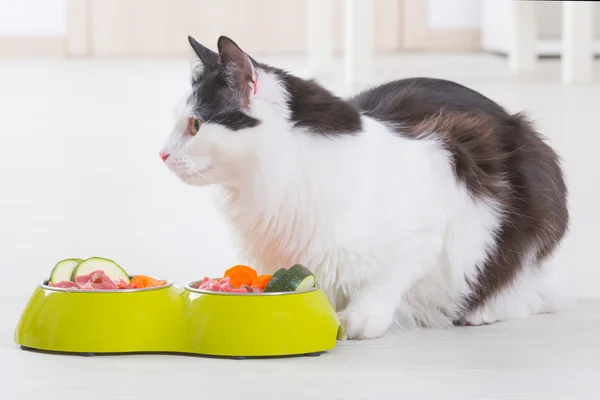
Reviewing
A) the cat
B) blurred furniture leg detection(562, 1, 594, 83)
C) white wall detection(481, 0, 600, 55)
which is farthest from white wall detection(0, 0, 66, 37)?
the cat

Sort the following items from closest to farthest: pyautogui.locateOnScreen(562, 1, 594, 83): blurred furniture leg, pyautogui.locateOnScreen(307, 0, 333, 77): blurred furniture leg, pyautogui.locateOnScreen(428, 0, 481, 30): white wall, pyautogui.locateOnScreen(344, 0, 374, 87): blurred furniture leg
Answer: pyautogui.locateOnScreen(344, 0, 374, 87): blurred furniture leg < pyautogui.locateOnScreen(562, 1, 594, 83): blurred furniture leg < pyautogui.locateOnScreen(307, 0, 333, 77): blurred furniture leg < pyautogui.locateOnScreen(428, 0, 481, 30): white wall

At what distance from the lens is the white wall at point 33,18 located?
8.60 m

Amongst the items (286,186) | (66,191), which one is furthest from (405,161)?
(66,191)

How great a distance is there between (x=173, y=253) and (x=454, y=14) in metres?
6.85

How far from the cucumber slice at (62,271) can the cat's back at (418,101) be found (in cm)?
56

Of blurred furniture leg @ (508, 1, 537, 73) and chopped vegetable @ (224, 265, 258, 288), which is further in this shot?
blurred furniture leg @ (508, 1, 537, 73)

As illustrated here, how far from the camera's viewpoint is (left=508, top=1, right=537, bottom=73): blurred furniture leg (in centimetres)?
654

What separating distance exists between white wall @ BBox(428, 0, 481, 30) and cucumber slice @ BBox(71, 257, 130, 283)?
7448mm

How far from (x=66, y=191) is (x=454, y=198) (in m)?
1.79

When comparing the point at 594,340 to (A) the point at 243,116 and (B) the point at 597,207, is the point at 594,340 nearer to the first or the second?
(A) the point at 243,116

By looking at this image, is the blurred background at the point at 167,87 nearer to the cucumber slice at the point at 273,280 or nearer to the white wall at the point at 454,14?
the white wall at the point at 454,14

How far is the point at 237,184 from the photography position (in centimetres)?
162

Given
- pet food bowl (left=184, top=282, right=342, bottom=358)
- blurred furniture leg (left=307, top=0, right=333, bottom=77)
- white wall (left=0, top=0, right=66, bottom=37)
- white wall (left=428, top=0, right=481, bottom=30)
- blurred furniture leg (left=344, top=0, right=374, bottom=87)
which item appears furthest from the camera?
white wall (left=428, top=0, right=481, bottom=30)

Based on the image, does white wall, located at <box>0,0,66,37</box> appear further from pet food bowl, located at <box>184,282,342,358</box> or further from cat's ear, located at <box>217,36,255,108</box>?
pet food bowl, located at <box>184,282,342,358</box>
